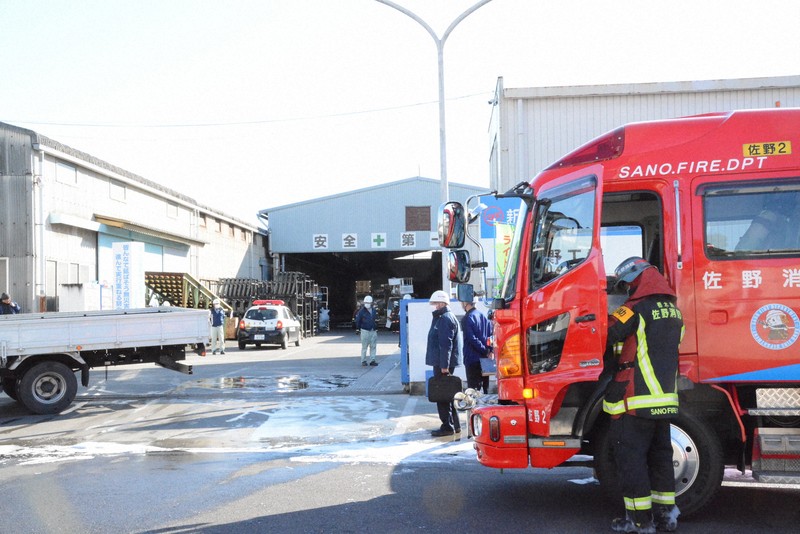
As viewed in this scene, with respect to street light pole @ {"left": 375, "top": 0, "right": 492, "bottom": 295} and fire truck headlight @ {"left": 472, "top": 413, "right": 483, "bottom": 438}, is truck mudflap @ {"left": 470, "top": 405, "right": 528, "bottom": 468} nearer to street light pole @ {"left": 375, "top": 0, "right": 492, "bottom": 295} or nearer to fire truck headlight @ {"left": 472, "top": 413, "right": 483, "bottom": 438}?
fire truck headlight @ {"left": 472, "top": 413, "right": 483, "bottom": 438}

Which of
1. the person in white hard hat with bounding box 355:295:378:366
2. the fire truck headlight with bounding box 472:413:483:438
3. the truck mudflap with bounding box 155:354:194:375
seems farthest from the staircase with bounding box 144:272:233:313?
the fire truck headlight with bounding box 472:413:483:438

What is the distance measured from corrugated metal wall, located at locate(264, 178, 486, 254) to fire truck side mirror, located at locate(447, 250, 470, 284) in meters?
33.9

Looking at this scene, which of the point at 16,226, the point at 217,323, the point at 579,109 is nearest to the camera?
the point at 579,109

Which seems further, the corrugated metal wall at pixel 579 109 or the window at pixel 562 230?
the corrugated metal wall at pixel 579 109

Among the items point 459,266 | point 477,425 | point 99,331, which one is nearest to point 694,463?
point 477,425

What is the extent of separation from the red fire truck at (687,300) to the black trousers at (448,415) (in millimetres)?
3269

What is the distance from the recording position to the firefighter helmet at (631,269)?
16.8 ft

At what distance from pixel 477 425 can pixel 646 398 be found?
1406 millimetres

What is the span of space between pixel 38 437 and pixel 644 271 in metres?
7.95

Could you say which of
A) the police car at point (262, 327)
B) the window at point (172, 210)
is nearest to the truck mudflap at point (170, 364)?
the police car at point (262, 327)

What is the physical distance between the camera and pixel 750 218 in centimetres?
545

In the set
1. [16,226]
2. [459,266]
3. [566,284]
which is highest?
[16,226]

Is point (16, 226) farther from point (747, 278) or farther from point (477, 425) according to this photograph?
point (747, 278)

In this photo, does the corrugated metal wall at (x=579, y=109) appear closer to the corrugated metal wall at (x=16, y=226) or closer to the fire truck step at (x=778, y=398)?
the fire truck step at (x=778, y=398)
